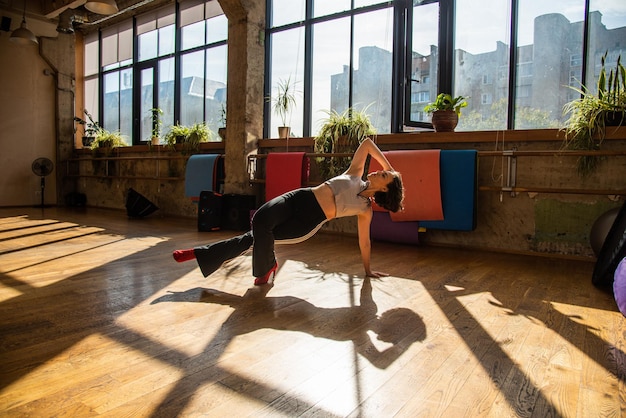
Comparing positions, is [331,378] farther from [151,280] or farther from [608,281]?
[608,281]

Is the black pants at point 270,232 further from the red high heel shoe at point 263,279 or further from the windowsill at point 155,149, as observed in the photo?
the windowsill at point 155,149

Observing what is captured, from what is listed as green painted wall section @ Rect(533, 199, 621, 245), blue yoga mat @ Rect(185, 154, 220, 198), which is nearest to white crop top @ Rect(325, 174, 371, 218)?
green painted wall section @ Rect(533, 199, 621, 245)

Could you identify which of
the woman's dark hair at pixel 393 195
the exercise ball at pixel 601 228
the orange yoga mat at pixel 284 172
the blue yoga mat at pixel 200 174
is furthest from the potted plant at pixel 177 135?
the exercise ball at pixel 601 228

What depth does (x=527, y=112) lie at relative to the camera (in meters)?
4.50

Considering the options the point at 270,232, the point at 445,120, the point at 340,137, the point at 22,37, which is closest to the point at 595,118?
the point at 445,120

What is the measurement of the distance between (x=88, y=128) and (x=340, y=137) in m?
6.94

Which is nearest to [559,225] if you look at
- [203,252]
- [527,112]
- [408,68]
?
[527,112]

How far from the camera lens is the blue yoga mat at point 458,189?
13.0 feet

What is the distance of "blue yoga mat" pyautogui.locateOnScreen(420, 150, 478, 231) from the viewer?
3969 millimetres

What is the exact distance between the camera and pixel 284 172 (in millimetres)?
5215

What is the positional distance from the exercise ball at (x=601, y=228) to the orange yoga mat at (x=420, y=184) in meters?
1.18

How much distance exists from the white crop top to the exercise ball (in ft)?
5.97

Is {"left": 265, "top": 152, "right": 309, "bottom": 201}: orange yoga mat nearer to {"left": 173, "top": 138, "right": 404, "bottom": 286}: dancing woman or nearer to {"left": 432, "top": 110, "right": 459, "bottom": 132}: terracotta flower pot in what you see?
{"left": 432, "top": 110, "right": 459, "bottom": 132}: terracotta flower pot

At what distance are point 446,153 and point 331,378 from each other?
300 centimetres
